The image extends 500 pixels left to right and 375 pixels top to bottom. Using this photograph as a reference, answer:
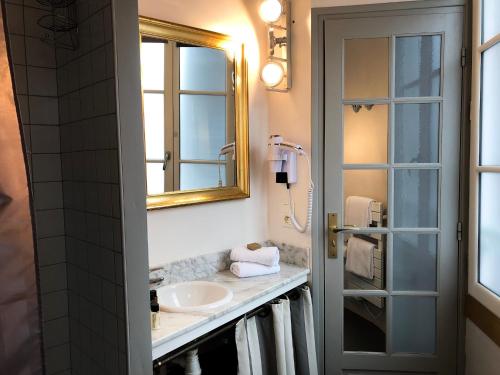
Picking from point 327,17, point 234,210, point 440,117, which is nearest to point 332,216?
point 234,210

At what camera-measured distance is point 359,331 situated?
2033mm

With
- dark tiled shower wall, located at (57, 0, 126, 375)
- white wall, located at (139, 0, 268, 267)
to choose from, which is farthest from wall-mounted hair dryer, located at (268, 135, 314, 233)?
dark tiled shower wall, located at (57, 0, 126, 375)

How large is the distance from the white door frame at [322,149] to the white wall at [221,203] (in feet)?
1.16

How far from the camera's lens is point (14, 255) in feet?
2.27

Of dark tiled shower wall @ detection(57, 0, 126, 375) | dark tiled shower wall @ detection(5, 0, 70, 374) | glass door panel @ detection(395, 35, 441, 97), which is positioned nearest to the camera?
dark tiled shower wall @ detection(57, 0, 126, 375)

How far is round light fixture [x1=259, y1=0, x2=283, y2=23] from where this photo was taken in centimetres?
192

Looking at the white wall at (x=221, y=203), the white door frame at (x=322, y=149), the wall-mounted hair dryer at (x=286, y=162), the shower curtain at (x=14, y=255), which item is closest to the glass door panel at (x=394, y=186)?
the white door frame at (x=322, y=149)

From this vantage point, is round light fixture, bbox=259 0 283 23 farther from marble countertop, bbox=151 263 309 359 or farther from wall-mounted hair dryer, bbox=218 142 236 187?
marble countertop, bbox=151 263 309 359

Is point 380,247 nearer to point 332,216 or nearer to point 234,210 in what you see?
point 332,216

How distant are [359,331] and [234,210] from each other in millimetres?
946

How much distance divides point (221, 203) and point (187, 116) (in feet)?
1.64

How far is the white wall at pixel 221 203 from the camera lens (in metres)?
1.73

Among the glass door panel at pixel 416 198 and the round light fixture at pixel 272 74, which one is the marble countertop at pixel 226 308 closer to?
the glass door panel at pixel 416 198

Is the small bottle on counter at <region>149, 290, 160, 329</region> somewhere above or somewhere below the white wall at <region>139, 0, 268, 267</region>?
below
